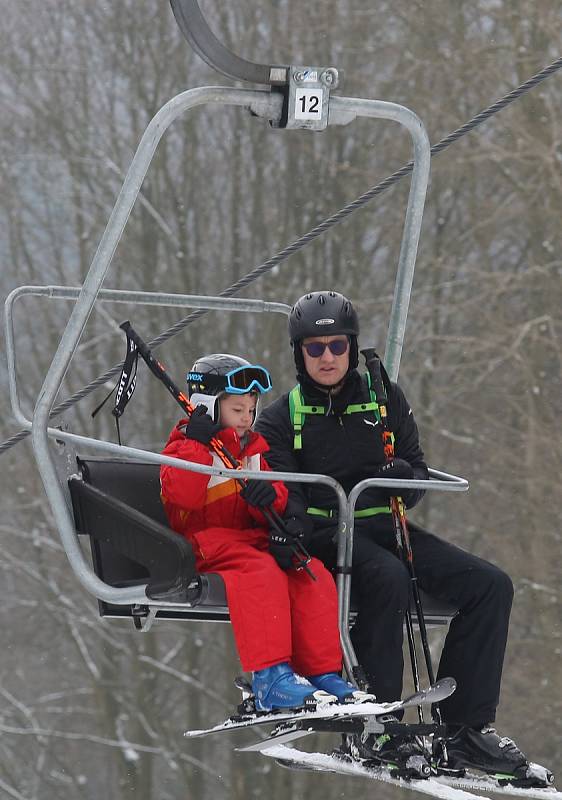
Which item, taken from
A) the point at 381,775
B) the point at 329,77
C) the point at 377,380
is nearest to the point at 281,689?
the point at 381,775

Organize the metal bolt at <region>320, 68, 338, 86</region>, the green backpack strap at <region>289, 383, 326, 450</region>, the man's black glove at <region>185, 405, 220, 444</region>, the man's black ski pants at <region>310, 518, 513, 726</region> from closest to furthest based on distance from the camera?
the metal bolt at <region>320, 68, 338, 86</region>
the man's black glove at <region>185, 405, 220, 444</region>
the man's black ski pants at <region>310, 518, 513, 726</region>
the green backpack strap at <region>289, 383, 326, 450</region>

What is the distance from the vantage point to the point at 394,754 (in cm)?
423

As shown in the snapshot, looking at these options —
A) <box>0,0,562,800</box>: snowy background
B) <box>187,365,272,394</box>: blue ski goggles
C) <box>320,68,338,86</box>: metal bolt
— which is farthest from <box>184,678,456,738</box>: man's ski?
<box>0,0,562,800</box>: snowy background

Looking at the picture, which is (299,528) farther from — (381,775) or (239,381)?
(381,775)

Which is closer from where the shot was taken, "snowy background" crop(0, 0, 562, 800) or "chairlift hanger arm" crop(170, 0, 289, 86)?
"chairlift hanger arm" crop(170, 0, 289, 86)

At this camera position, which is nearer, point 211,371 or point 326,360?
point 211,371

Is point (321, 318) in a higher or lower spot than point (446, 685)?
higher

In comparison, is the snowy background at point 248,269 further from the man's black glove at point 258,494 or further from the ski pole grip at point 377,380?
the man's black glove at point 258,494

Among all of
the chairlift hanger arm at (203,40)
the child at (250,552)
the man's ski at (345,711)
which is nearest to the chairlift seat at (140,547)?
the child at (250,552)

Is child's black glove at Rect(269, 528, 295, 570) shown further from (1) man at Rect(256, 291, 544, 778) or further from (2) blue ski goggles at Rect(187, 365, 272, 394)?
(2) blue ski goggles at Rect(187, 365, 272, 394)

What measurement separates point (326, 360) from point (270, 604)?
0.75 meters

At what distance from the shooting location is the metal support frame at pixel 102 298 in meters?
3.87

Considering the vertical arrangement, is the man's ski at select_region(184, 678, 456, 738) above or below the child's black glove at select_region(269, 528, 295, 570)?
below

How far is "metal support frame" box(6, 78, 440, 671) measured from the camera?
387 cm
